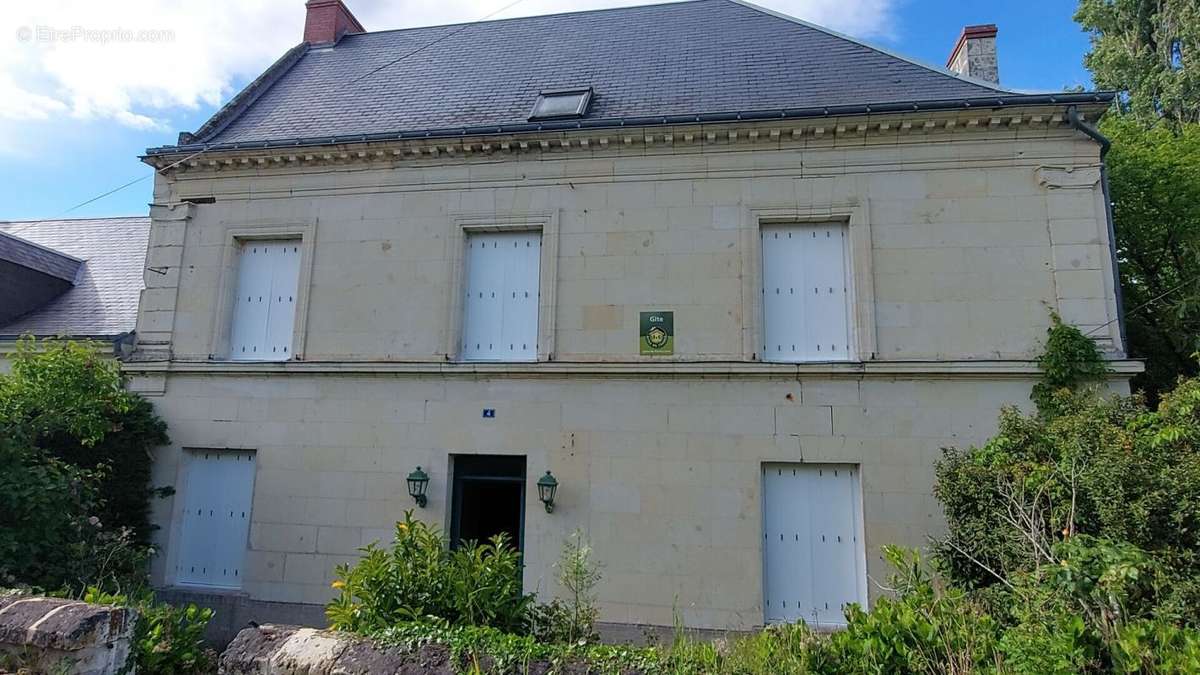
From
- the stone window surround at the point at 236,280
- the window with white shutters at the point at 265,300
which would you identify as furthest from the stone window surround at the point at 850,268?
the window with white shutters at the point at 265,300

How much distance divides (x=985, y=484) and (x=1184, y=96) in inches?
526

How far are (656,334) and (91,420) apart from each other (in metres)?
6.95

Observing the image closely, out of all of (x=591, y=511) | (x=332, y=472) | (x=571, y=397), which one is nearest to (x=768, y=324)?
(x=571, y=397)

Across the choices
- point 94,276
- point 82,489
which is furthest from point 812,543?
point 94,276

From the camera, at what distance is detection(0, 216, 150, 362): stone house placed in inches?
454

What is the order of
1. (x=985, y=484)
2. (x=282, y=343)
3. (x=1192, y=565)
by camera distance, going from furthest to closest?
(x=282, y=343) → (x=985, y=484) → (x=1192, y=565)

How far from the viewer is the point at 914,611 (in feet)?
15.3

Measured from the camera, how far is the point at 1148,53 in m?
15.7

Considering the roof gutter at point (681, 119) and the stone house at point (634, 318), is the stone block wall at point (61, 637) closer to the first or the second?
the stone house at point (634, 318)

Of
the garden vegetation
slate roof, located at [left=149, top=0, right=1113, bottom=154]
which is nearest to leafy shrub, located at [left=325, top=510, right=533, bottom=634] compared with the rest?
the garden vegetation

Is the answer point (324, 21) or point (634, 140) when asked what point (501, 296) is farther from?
point (324, 21)

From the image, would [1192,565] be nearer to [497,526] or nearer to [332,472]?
[497,526]

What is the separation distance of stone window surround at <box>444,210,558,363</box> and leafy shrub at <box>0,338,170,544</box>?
13.8 ft

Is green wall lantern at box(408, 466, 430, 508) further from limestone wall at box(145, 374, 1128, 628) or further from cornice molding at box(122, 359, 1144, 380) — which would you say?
cornice molding at box(122, 359, 1144, 380)
